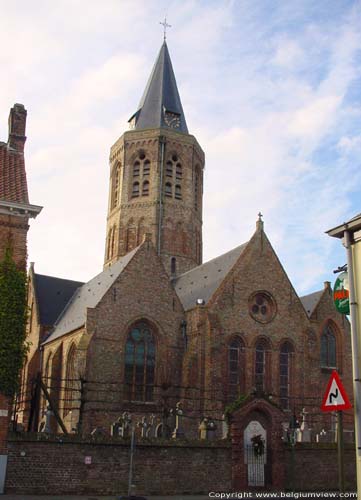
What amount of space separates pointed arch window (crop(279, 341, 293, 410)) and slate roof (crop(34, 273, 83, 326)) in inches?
587

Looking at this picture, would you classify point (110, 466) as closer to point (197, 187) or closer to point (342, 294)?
point (342, 294)

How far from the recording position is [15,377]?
869 inches

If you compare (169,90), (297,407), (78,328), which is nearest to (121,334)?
(78,328)

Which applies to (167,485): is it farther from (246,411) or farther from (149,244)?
(149,244)

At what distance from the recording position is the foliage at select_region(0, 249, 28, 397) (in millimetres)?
21984

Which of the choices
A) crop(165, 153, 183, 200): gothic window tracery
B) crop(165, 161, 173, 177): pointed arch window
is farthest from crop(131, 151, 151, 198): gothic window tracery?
crop(165, 153, 183, 200): gothic window tracery

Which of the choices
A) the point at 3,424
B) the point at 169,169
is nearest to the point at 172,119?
the point at 169,169

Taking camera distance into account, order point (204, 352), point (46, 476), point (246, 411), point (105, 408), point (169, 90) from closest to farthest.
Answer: point (46, 476)
point (246, 411)
point (105, 408)
point (204, 352)
point (169, 90)

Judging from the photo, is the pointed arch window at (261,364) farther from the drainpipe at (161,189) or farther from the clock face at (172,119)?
the clock face at (172,119)

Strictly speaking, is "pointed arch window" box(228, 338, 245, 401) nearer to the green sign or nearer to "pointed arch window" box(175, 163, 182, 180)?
the green sign

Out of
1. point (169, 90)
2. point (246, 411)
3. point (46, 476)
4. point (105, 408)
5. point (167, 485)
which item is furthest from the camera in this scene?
point (169, 90)

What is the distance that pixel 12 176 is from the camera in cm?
2516

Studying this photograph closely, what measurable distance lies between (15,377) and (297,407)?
54.5 feet

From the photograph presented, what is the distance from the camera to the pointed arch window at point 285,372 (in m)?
33.3
